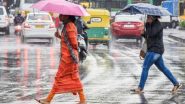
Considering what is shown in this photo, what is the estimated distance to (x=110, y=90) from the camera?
13016mm

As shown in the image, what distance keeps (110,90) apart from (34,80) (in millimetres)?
2436

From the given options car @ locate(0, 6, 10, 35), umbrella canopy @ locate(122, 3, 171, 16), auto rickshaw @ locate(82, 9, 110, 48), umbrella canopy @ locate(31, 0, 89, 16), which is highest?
umbrella canopy @ locate(31, 0, 89, 16)

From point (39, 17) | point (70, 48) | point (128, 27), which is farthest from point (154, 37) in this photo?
point (128, 27)

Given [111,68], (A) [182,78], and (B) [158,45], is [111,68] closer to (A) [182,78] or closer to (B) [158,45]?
(A) [182,78]

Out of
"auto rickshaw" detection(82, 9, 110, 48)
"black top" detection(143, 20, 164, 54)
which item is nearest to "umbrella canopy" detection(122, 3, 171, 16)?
"black top" detection(143, 20, 164, 54)

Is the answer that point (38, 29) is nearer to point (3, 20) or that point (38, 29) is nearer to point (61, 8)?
point (3, 20)

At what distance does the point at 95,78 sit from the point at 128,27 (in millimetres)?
18512

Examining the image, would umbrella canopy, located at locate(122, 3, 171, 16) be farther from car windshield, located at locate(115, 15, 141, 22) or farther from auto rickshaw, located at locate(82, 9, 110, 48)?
car windshield, located at locate(115, 15, 141, 22)

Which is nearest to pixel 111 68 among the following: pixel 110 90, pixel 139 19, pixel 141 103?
pixel 110 90

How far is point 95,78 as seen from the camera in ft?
50.0

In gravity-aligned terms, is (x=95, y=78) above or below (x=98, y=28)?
above

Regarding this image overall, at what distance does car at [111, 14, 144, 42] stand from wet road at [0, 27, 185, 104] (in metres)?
9.93

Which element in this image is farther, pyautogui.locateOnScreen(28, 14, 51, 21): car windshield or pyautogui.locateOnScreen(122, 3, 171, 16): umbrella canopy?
pyautogui.locateOnScreen(28, 14, 51, 21): car windshield

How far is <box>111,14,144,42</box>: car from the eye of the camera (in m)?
33.4
